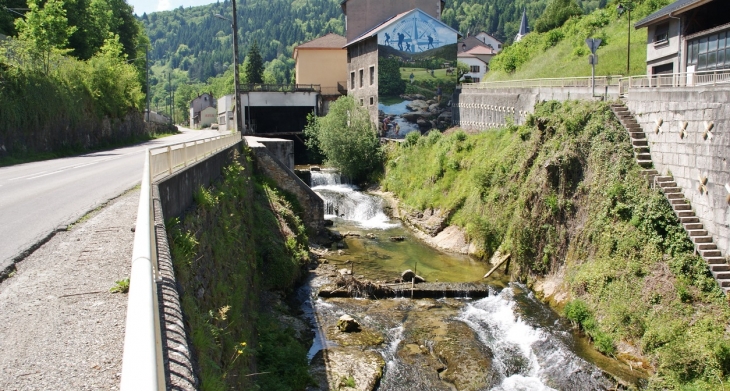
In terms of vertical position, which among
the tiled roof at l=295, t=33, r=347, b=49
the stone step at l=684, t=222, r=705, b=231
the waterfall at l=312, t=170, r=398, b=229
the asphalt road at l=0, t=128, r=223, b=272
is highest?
the tiled roof at l=295, t=33, r=347, b=49

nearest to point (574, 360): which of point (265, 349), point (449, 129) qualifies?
point (265, 349)

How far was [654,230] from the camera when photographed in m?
15.7

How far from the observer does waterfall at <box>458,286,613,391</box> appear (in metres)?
12.9

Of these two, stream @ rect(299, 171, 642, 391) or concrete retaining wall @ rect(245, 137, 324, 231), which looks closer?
stream @ rect(299, 171, 642, 391)

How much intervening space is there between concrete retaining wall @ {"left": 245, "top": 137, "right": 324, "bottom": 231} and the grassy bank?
6429 mm

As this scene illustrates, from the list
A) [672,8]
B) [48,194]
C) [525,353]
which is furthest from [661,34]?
[48,194]

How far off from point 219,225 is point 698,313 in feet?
36.2

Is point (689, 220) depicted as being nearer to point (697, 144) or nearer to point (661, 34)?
point (697, 144)

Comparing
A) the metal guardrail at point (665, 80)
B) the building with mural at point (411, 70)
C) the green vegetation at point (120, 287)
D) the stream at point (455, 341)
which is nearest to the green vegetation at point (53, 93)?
the stream at point (455, 341)

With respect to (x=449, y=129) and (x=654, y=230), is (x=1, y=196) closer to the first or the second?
(x=654, y=230)

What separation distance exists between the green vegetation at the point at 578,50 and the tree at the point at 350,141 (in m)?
14.2

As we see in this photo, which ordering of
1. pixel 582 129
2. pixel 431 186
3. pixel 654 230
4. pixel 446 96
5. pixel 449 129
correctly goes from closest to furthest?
pixel 654 230, pixel 582 129, pixel 431 186, pixel 449 129, pixel 446 96

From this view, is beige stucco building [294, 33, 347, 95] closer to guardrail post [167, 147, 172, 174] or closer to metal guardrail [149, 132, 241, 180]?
metal guardrail [149, 132, 241, 180]

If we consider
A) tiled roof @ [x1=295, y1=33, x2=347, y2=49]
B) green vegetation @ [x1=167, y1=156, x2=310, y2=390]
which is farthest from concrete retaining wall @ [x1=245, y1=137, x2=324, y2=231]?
tiled roof @ [x1=295, y1=33, x2=347, y2=49]
